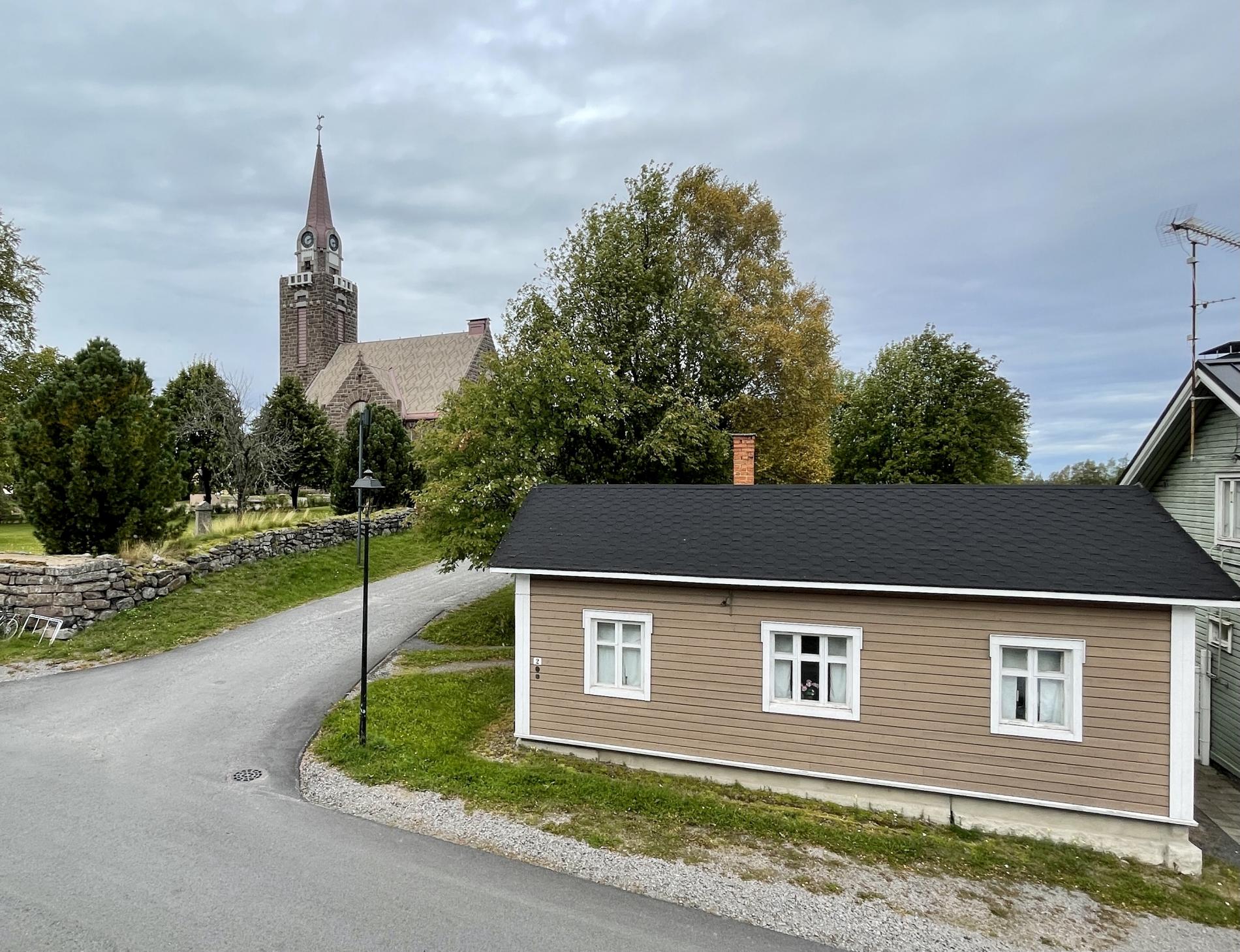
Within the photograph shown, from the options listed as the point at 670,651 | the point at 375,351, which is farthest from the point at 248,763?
the point at 375,351

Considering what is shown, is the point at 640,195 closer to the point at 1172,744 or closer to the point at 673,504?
the point at 673,504

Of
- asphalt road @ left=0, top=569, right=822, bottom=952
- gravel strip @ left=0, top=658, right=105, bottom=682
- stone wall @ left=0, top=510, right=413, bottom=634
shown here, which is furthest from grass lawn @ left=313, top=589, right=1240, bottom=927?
stone wall @ left=0, top=510, right=413, bottom=634

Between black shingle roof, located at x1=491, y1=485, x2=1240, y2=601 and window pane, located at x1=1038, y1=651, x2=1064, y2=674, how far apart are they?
955 millimetres

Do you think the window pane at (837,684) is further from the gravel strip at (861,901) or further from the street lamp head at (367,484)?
the street lamp head at (367,484)

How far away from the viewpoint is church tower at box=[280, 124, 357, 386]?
207 feet

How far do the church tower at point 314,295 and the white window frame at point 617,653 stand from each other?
61.7 meters

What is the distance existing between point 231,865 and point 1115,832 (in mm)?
10472

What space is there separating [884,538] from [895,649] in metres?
1.56

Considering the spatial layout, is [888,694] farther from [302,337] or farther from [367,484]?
[302,337]

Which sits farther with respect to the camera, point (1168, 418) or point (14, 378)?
point (14, 378)

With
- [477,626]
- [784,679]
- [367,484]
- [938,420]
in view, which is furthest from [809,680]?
[938,420]

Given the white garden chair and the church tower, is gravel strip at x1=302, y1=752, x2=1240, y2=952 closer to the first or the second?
the white garden chair

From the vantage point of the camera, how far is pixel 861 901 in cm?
646

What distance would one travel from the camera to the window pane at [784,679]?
9.02 m
